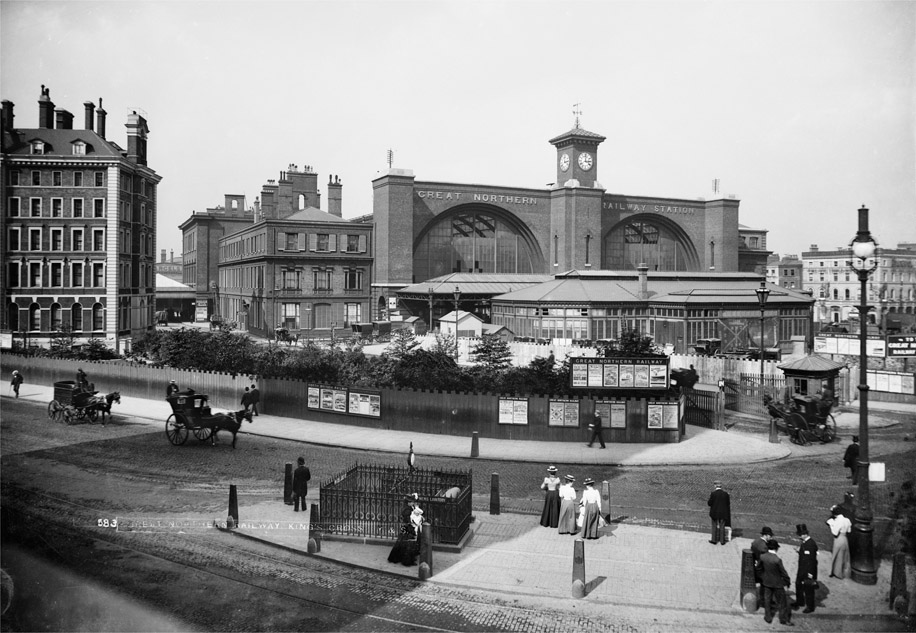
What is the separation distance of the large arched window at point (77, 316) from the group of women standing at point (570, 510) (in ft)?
160

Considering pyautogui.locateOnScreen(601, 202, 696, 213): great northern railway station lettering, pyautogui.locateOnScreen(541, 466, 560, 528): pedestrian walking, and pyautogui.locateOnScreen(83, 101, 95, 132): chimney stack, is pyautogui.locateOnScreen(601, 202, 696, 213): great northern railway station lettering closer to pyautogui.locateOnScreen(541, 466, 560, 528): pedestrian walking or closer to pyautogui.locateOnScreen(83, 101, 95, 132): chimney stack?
pyautogui.locateOnScreen(83, 101, 95, 132): chimney stack

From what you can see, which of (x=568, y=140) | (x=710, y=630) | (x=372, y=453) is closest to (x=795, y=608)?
(x=710, y=630)

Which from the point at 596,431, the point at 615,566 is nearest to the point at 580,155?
the point at 596,431

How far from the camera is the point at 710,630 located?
10.9 m

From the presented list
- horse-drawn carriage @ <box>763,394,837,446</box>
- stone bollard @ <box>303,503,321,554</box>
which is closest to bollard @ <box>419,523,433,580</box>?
stone bollard @ <box>303,503,321,554</box>

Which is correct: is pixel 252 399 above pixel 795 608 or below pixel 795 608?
above

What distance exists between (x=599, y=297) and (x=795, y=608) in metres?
40.0

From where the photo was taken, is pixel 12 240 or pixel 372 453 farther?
pixel 12 240

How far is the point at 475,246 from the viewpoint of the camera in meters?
72.7

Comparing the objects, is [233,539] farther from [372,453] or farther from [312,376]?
[312,376]

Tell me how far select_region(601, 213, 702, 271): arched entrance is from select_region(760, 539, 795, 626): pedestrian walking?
220 ft

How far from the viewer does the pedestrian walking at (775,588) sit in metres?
11.1

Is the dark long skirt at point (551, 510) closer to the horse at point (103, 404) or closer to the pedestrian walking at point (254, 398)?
the pedestrian walking at point (254, 398)

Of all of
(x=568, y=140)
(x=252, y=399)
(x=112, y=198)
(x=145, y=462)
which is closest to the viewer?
(x=145, y=462)
